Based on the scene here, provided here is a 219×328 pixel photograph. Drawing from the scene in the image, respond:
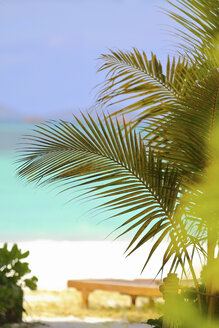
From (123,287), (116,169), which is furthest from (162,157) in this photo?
(123,287)

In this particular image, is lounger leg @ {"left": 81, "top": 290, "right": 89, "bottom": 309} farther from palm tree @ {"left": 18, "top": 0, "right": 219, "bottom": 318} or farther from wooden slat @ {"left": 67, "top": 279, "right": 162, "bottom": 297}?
palm tree @ {"left": 18, "top": 0, "right": 219, "bottom": 318}

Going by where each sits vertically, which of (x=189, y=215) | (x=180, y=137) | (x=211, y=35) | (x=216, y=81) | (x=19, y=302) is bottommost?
(x=19, y=302)

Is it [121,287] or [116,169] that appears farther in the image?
[121,287]

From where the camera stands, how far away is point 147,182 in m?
2.54

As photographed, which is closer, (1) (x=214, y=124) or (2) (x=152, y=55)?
(1) (x=214, y=124)

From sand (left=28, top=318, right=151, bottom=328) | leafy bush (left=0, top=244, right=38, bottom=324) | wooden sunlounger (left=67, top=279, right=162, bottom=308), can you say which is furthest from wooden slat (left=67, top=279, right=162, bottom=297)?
leafy bush (left=0, top=244, right=38, bottom=324)

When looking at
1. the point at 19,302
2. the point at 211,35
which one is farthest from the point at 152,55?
the point at 19,302

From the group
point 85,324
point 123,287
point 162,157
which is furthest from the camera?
point 123,287

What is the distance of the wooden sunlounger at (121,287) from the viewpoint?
500cm

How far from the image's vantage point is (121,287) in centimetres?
523

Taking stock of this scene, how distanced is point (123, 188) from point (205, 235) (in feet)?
1.54

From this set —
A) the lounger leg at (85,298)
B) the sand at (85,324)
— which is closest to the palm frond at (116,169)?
the sand at (85,324)

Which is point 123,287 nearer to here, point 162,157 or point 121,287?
point 121,287

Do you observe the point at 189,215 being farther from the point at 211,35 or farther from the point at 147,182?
the point at 211,35
